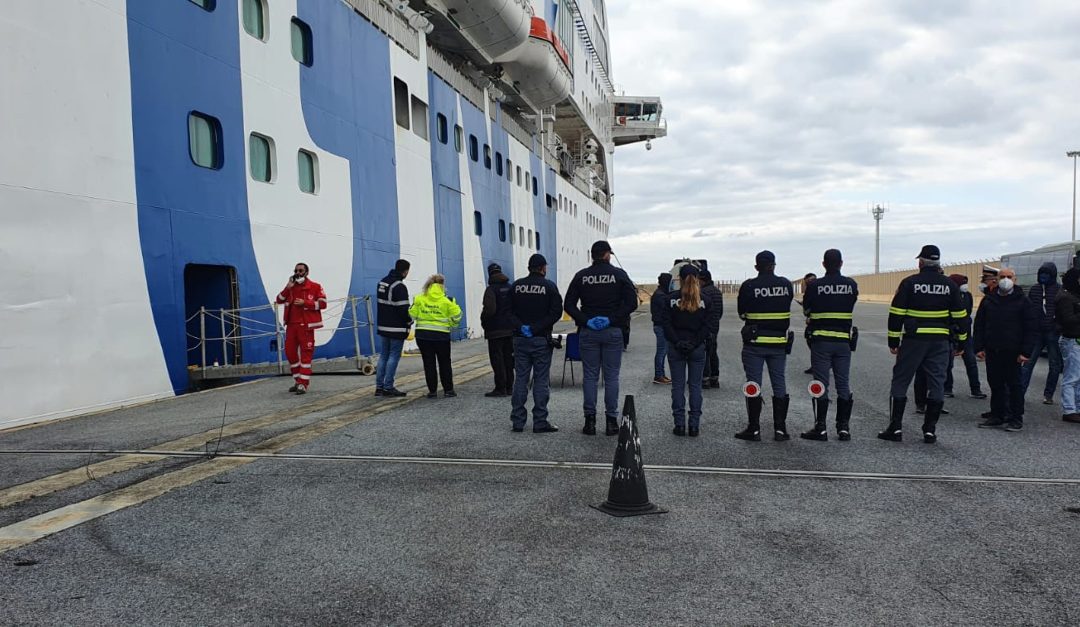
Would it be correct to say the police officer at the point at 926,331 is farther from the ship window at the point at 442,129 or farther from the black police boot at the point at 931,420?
the ship window at the point at 442,129

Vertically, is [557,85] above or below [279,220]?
above

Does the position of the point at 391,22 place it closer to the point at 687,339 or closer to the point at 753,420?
the point at 687,339

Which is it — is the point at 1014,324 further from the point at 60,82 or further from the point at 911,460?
the point at 60,82

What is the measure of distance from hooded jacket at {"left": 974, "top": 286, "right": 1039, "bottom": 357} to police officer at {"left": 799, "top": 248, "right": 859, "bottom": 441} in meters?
1.89

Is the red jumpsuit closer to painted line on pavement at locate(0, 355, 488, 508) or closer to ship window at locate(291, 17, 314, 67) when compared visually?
painted line on pavement at locate(0, 355, 488, 508)

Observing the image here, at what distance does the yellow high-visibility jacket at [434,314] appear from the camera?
8.93 meters

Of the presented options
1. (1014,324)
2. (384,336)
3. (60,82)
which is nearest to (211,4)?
(60,82)

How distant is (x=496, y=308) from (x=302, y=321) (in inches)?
107

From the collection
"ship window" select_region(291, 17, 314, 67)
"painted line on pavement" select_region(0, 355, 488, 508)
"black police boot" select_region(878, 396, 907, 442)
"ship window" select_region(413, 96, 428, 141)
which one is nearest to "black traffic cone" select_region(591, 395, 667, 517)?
"black police boot" select_region(878, 396, 907, 442)

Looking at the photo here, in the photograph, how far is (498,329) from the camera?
936 centimetres

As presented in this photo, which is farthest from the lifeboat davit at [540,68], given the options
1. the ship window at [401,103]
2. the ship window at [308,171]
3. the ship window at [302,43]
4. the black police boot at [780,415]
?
the black police boot at [780,415]

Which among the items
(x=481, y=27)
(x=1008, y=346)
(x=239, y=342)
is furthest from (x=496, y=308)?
(x=481, y=27)

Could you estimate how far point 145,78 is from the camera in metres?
9.67

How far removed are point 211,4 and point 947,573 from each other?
12.2 metres
